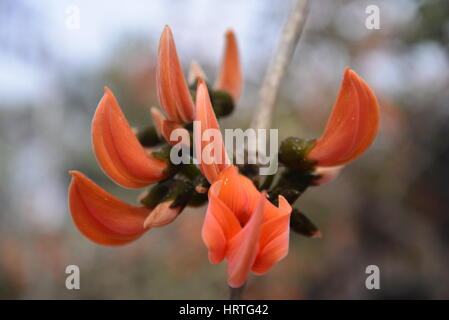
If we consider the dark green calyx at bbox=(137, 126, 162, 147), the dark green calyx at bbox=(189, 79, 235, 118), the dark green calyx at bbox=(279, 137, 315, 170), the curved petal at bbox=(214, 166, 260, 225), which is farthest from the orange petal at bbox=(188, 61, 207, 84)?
the curved petal at bbox=(214, 166, 260, 225)

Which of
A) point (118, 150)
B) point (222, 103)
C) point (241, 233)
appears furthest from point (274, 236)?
point (222, 103)

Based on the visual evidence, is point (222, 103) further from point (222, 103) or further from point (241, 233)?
point (241, 233)

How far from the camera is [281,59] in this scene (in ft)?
3.06

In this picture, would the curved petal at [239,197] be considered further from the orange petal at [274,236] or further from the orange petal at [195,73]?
the orange petal at [195,73]

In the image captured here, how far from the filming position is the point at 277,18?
297 centimetres

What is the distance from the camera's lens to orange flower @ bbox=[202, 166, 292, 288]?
21.6 inches

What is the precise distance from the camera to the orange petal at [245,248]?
1.72ft

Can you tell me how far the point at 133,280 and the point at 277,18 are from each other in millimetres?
2153

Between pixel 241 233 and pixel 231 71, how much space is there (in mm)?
579

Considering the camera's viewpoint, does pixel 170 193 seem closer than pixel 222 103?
Yes

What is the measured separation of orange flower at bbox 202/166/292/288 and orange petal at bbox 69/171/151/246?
0.21m

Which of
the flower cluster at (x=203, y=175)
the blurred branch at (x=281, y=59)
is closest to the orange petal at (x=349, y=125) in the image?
the flower cluster at (x=203, y=175)

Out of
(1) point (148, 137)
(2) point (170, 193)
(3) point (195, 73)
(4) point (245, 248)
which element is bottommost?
(4) point (245, 248)
